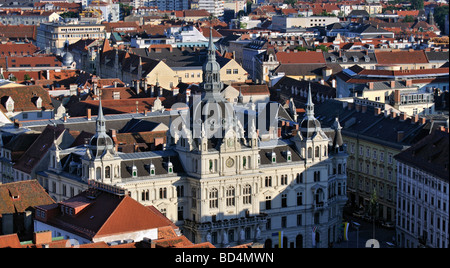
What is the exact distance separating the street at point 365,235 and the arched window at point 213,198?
36.1 ft

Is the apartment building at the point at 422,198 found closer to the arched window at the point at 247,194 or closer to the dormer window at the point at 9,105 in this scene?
the arched window at the point at 247,194

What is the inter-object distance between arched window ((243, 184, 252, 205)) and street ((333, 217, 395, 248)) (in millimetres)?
8424

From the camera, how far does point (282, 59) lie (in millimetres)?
173625

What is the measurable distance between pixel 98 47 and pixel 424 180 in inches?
5022

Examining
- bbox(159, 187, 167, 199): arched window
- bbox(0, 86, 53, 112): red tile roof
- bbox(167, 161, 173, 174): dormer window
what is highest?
bbox(167, 161, 173, 174): dormer window

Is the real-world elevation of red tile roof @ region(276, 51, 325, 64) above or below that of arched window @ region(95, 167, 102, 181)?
below

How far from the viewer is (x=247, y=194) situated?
8038 centimetres

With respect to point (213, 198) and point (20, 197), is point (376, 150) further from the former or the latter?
point (20, 197)

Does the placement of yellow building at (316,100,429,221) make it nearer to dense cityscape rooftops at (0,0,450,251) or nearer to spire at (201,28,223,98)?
dense cityscape rooftops at (0,0,450,251)

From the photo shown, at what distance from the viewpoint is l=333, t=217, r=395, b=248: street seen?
8200cm

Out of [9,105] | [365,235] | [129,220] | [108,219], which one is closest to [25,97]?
[9,105]

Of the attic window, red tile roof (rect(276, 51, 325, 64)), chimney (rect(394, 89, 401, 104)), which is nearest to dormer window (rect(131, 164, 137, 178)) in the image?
the attic window

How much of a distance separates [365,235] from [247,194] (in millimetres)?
11300
